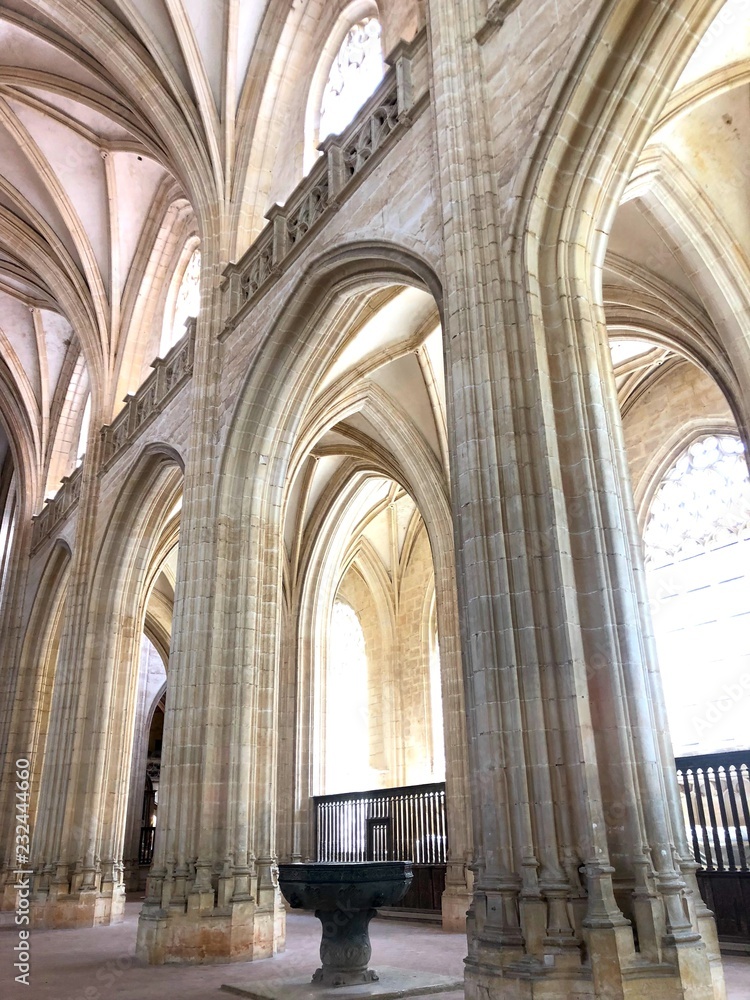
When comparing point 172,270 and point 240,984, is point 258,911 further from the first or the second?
point 172,270

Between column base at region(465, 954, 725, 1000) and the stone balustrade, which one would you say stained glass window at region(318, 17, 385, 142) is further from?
column base at region(465, 954, 725, 1000)

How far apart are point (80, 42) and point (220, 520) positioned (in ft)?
26.6

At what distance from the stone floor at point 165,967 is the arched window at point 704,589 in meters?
5.54

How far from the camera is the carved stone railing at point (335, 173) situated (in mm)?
7891

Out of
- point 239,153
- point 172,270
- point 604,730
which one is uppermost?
point 172,270

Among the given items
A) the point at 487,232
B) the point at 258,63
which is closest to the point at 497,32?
the point at 487,232

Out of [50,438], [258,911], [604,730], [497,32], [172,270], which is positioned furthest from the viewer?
[50,438]

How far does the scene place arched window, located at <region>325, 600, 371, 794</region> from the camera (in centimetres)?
2122

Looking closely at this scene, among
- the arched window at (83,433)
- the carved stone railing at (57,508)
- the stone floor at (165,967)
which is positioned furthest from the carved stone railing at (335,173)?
the arched window at (83,433)

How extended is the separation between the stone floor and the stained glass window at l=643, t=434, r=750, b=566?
745cm

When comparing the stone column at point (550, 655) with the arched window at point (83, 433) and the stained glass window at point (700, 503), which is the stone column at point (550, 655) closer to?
the stained glass window at point (700, 503)

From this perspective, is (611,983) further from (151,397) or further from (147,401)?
(147,401)

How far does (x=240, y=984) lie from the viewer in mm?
6387

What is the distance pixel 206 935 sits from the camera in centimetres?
807
